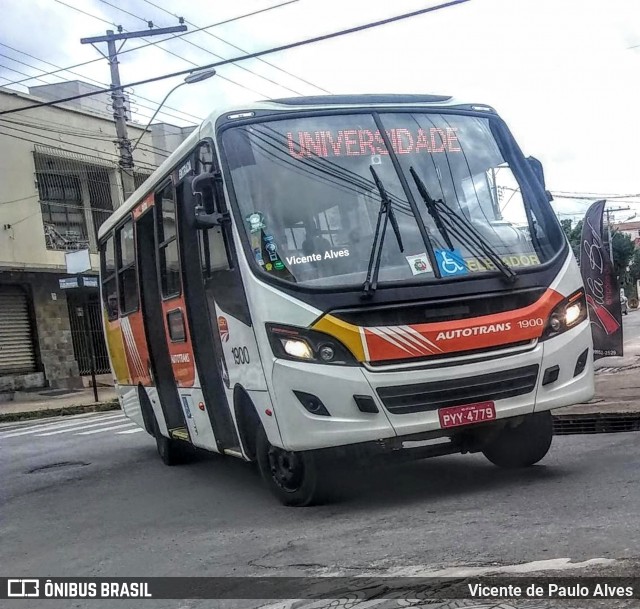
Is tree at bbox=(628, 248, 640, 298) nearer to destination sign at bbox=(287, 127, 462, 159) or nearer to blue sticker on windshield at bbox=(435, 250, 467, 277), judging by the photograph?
destination sign at bbox=(287, 127, 462, 159)

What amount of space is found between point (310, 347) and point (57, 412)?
53.5 feet

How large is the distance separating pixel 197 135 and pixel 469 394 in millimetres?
3091

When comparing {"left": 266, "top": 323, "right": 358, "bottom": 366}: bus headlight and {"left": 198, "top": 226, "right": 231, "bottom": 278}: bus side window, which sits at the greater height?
{"left": 198, "top": 226, "right": 231, "bottom": 278}: bus side window

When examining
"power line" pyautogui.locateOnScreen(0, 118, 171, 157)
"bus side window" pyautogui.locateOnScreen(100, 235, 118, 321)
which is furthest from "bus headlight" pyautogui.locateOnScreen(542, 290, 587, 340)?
"power line" pyautogui.locateOnScreen(0, 118, 171, 157)

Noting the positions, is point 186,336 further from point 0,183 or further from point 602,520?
point 0,183

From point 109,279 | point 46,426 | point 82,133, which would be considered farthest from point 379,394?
point 82,133

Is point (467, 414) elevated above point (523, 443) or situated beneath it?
elevated above

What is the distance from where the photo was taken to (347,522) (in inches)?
238

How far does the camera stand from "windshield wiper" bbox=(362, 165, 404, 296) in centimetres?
612

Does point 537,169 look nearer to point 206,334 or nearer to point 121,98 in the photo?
point 206,334

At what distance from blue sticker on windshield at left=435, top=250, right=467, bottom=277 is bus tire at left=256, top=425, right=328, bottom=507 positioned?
1685mm

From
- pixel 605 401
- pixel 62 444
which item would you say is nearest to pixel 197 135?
pixel 605 401

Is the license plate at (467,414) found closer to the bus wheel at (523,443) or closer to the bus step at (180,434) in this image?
the bus wheel at (523,443)

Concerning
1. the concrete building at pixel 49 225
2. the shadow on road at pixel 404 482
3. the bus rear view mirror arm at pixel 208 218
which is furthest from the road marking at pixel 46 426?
the bus rear view mirror arm at pixel 208 218
